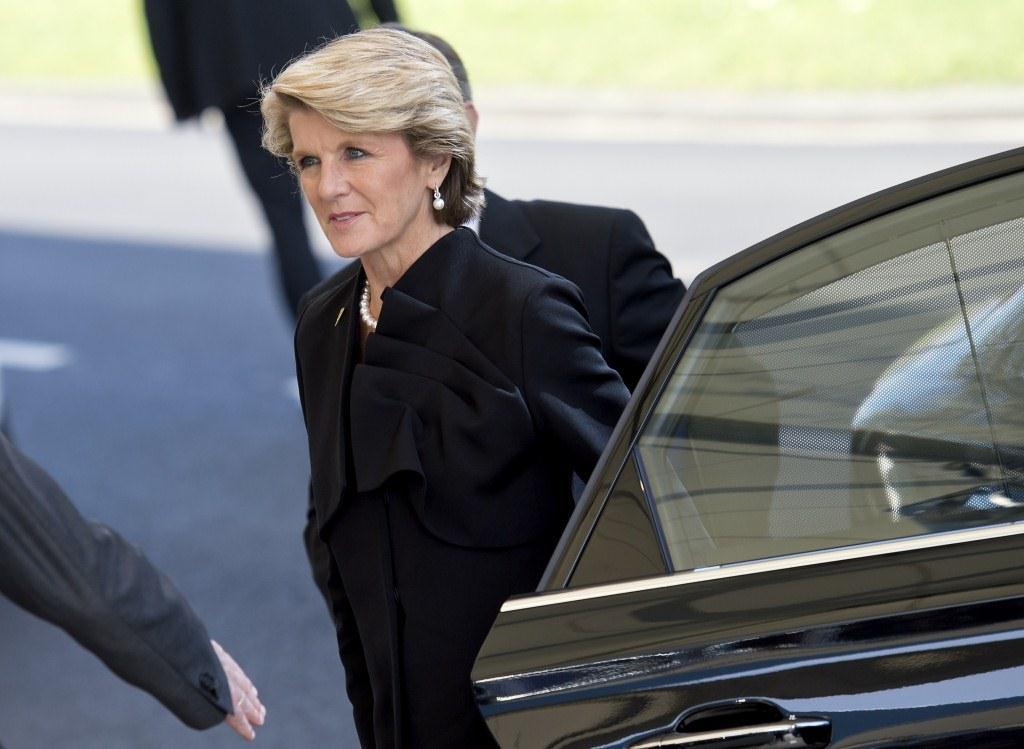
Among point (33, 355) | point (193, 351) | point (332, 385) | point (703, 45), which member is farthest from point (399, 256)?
point (703, 45)

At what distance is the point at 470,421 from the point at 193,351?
5051 millimetres

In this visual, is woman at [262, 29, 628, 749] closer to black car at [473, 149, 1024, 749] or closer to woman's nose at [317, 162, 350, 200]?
woman's nose at [317, 162, 350, 200]

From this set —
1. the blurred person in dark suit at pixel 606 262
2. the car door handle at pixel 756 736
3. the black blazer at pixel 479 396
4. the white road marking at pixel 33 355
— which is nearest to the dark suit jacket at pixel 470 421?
the black blazer at pixel 479 396

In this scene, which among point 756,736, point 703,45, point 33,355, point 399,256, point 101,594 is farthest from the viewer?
point 703,45

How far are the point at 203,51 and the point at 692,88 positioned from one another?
657 centimetres

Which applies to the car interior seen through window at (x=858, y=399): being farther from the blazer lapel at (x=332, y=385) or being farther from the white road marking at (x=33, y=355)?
the white road marking at (x=33, y=355)

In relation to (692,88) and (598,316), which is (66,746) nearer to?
(598,316)

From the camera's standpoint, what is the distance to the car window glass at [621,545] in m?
2.07

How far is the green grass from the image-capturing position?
11547 mm

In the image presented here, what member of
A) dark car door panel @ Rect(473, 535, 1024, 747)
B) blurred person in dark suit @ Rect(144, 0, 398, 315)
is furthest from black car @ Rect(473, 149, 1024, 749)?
blurred person in dark suit @ Rect(144, 0, 398, 315)

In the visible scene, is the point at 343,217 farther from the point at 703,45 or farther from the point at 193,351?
the point at 703,45

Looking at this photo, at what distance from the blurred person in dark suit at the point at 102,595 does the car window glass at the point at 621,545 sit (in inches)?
Answer: 28.0

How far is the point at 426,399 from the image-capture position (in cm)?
254

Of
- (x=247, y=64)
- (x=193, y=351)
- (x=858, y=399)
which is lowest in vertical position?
(x=193, y=351)
